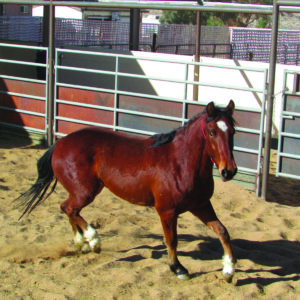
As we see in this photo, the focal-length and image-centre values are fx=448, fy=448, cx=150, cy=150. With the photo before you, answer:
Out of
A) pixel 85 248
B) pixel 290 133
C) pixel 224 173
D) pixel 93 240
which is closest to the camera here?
pixel 224 173

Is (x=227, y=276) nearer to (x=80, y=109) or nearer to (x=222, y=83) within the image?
(x=80, y=109)

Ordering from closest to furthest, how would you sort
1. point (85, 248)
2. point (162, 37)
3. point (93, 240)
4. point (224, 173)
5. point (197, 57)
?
point (224, 173) < point (93, 240) < point (85, 248) < point (197, 57) < point (162, 37)

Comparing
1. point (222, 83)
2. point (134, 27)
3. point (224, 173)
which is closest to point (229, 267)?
point (224, 173)

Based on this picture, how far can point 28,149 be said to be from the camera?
26.5ft

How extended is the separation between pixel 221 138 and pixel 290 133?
3130mm

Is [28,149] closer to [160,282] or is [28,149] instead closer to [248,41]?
[160,282]

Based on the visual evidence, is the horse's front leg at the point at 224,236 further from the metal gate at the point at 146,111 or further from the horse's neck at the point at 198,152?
the metal gate at the point at 146,111

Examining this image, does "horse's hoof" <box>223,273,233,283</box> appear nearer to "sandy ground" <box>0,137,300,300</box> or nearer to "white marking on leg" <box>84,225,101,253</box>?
"sandy ground" <box>0,137,300,300</box>

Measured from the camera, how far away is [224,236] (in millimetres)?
3705

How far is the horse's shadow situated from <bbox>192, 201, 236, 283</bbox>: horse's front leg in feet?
0.52

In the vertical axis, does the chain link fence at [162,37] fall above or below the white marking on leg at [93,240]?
above

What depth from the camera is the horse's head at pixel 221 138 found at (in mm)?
3285

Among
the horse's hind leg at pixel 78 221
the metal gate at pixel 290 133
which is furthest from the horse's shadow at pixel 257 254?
the metal gate at pixel 290 133

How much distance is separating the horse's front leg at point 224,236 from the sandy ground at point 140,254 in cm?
13
